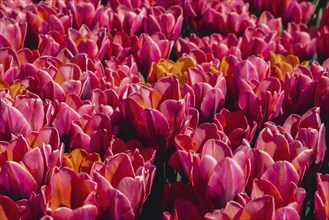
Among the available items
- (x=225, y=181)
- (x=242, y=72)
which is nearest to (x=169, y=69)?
(x=242, y=72)

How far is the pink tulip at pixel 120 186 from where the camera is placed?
1473mm

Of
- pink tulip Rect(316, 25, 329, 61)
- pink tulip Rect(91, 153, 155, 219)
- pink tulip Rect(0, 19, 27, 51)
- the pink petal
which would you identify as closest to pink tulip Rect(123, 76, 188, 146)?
pink tulip Rect(91, 153, 155, 219)

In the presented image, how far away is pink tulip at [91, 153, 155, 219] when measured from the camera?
1.47 meters

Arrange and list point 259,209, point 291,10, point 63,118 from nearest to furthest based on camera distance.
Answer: point 259,209, point 63,118, point 291,10

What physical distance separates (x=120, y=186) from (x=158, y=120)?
353 millimetres

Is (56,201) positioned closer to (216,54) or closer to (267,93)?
(267,93)

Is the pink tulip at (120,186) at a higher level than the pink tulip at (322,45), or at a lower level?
higher

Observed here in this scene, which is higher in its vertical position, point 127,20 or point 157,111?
point 157,111

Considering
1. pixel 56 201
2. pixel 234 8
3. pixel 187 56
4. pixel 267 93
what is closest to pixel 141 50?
pixel 187 56

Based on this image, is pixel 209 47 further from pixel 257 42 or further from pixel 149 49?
pixel 149 49

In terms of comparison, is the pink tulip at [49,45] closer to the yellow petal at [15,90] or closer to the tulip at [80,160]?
the yellow petal at [15,90]

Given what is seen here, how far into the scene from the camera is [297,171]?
159 centimetres

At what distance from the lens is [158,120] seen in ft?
5.84

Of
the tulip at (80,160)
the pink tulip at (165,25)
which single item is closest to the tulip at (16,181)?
the tulip at (80,160)
